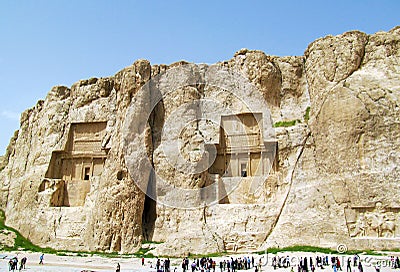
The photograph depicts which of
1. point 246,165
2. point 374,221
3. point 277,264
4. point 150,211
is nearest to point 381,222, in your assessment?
point 374,221

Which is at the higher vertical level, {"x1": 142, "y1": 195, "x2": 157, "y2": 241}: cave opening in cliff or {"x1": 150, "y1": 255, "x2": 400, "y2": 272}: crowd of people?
{"x1": 142, "y1": 195, "x2": 157, "y2": 241}: cave opening in cliff

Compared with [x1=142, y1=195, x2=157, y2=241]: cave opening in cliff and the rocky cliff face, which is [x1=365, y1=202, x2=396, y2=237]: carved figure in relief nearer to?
the rocky cliff face

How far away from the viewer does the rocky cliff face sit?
72.8 feet

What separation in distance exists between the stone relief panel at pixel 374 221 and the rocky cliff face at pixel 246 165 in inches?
2.0

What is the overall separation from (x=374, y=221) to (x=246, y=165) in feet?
27.8

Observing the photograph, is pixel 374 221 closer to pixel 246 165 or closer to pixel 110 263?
pixel 246 165

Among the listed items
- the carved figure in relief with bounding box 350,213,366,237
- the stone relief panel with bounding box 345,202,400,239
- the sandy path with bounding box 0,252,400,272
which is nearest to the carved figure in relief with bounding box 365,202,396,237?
the stone relief panel with bounding box 345,202,400,239

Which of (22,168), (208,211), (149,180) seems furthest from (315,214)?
(22,168)

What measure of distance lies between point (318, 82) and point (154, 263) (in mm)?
14642

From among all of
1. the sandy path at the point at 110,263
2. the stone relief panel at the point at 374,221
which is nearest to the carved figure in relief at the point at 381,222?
the stone relief panel at the point at 374,221

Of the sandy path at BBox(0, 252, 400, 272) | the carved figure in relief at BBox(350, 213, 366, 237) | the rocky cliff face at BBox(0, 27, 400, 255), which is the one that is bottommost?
the sandy path at BBox(0, 252, 400, 272)

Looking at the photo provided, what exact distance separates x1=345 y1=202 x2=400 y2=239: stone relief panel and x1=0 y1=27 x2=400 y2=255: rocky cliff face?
2.0 inches

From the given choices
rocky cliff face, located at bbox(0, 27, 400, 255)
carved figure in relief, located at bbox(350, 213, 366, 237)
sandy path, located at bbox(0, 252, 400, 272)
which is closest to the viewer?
sandy path, located at bbox(0, 252, 400, 272)

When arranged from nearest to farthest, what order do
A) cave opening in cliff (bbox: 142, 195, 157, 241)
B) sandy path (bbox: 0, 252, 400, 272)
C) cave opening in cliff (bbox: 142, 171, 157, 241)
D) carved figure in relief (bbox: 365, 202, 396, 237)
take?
sandy path (bbox: 0, 252, 400, 272) < carved figure in relief (bbox: 365, 202, 396, 237) < cave opening in cliff (bbox: 142, 195, 157, 241) < cave opening in cliff (bbox: 142, 171, 157, 241)
